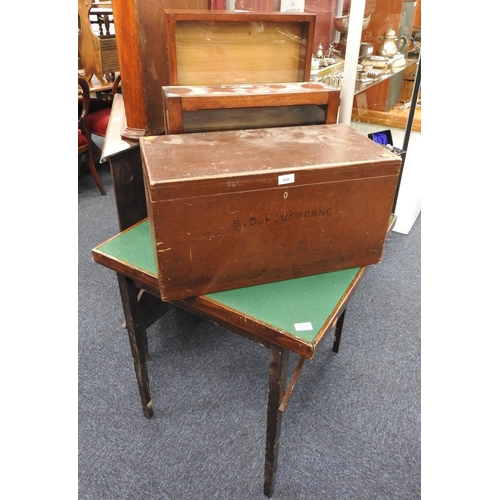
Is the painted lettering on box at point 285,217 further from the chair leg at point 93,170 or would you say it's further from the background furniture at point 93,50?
the background furniture at point 93,50

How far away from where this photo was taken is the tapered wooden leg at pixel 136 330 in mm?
1131

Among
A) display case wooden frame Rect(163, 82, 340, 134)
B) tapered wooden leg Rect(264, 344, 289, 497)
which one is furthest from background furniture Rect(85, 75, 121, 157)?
tapered wooden leg Rect(264, 344, 289, 497)

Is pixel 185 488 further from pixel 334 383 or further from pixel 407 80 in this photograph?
pixel 407 80

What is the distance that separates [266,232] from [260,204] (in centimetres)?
7

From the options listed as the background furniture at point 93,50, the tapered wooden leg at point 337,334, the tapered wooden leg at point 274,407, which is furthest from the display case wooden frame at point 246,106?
the background furniture at point 93,50

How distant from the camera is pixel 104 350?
1.64 m

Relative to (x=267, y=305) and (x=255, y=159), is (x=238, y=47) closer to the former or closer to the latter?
(x=255, y=159)

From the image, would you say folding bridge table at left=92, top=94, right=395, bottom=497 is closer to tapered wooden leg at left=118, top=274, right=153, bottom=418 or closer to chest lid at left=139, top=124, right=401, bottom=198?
tapered wooden leg at left=118, top=274, right=153, bottom=418

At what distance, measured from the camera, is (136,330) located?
1.19 metres

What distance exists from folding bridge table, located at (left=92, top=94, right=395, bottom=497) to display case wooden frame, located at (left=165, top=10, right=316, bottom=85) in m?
0.31

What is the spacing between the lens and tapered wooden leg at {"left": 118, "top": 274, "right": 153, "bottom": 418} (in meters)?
1.13

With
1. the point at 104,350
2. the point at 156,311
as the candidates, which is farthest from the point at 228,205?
the point at 104,350

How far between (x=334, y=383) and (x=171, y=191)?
1083 millimetres

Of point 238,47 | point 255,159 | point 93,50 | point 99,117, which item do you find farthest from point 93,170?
point 255,159
